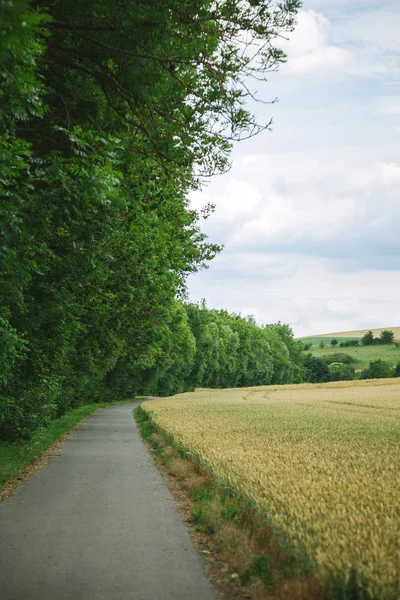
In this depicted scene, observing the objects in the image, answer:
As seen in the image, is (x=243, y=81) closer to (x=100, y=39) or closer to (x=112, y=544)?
(x=100, y=39)

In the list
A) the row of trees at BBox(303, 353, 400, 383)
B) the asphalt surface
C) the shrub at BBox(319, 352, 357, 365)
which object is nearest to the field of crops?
the asphalt surface

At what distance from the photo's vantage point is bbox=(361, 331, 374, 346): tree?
186 metres

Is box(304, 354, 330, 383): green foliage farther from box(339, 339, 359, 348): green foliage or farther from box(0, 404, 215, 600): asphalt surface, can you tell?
box(0, 404, 215, 600): asphalt surface

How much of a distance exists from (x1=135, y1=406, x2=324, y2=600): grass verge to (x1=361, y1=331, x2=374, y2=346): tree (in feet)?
597

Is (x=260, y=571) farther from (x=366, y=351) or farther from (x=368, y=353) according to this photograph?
(x=366, y=351)

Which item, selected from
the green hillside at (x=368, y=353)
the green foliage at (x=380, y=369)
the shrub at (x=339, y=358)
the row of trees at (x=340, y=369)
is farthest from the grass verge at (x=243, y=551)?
the shrub at (x=339, y=358)

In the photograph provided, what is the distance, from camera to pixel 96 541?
26.4 feet

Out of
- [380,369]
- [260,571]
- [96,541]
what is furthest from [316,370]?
[260,571]

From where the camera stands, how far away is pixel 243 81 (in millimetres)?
9789

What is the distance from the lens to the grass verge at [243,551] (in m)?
5.69

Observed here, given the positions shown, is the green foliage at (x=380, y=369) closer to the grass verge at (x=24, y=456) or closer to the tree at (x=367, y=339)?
the tree at (x=367, y=339)

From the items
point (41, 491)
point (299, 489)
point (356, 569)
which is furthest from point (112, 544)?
point (41, 491)

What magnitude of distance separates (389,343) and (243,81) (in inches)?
7116

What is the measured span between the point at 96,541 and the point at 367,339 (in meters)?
187
